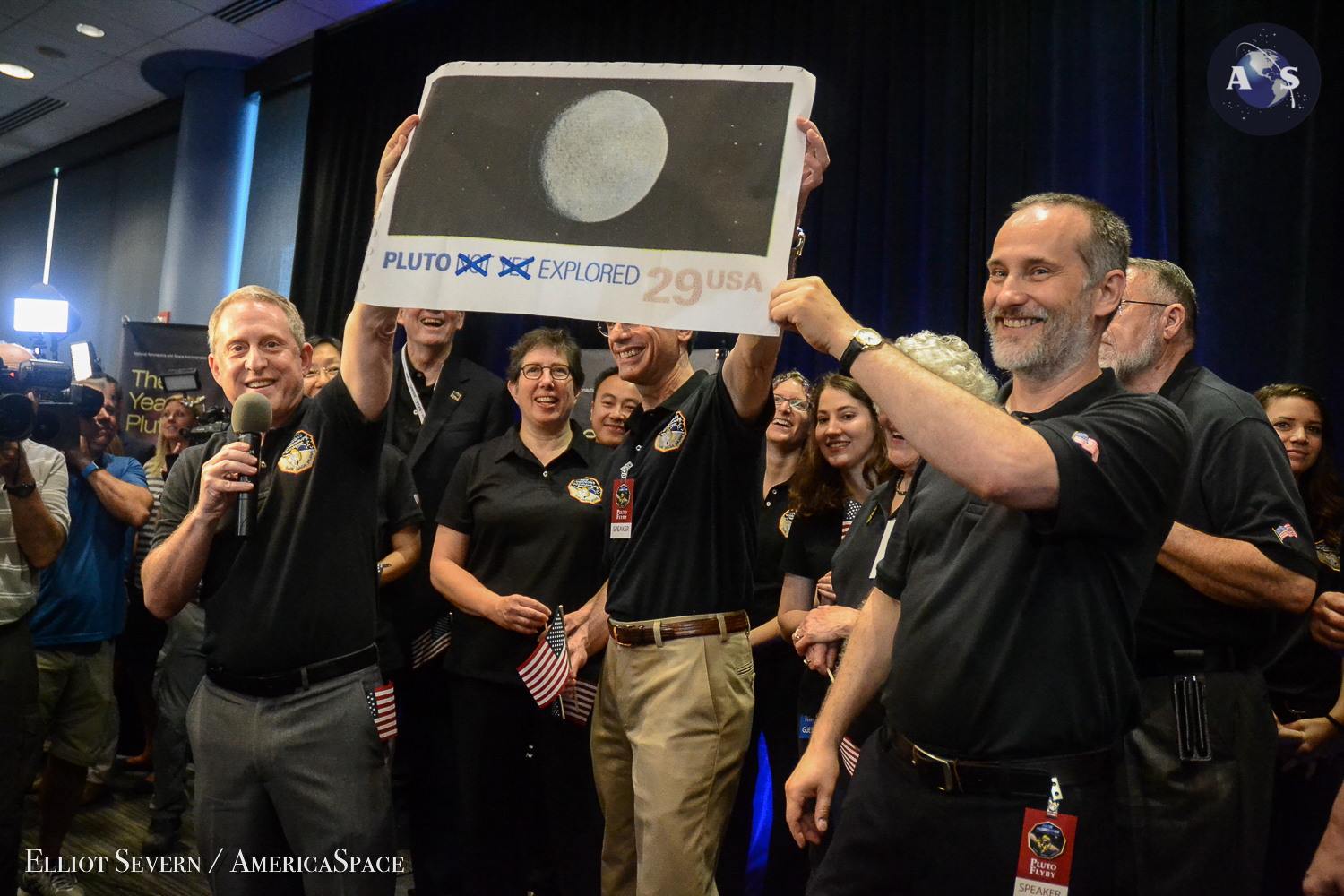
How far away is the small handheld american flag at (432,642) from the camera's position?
3.16 m

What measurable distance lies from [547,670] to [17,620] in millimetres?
1436

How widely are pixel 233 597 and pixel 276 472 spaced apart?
28cm

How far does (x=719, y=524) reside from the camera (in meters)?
2.31

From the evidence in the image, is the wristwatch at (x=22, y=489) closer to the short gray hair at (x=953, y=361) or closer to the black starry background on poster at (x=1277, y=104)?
the short gray hair at (x=953, y=361)

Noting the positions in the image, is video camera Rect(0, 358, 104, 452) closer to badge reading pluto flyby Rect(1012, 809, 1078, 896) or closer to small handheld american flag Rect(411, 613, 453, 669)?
small handheld american flag Rect(411, 613, 453, 669)

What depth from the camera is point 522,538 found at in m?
3.00

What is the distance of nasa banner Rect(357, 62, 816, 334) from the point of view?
162 cm

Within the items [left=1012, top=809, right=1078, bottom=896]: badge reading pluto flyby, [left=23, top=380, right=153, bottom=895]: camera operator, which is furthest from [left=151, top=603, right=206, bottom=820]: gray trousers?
[left=1012, top=809, right=1078, bottom=896]: badge reading pluto flyby

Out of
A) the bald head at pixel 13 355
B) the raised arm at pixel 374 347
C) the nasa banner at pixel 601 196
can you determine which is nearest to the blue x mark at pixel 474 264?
the nasa banner at pixel 601 196

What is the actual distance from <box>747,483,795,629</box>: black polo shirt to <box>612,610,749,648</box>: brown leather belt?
857mm

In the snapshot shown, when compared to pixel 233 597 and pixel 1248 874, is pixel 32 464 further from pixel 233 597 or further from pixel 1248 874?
pixel 1248 874

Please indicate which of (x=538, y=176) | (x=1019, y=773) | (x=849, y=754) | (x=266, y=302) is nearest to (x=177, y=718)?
(x=266, y=302)

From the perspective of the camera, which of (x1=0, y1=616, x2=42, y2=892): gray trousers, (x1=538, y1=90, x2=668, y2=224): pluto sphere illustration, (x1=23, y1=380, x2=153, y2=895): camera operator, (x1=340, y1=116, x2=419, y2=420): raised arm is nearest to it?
(x1=538, y1=90, x2=668, y2=224): pluto sphere illustration

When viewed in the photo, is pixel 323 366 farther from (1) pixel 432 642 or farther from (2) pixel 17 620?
(2) pixel 17 620
